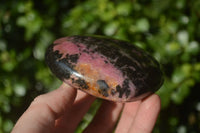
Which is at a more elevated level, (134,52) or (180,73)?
(134,52)

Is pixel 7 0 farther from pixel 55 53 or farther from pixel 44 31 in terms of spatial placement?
pixel 55 53

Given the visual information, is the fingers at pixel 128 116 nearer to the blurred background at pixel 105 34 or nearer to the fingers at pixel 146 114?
the fingers at pixel 146 114

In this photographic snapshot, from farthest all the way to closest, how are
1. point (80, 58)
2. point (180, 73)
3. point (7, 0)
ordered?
point (7, 0)
point (180, 73)
point (80, 58)

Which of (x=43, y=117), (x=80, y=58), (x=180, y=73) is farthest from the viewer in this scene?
(x=180, y=73)

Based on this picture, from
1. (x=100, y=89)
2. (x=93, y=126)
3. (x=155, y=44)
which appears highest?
(x=100, y=89)

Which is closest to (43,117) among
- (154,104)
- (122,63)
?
(122,63)

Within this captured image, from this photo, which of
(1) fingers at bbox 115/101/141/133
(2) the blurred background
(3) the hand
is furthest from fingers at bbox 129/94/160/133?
(2) the blurred background

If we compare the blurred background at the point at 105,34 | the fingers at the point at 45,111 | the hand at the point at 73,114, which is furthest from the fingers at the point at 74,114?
the blurred background at the point at 105,34

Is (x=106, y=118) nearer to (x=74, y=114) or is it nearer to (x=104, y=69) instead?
(x=74, y=114)

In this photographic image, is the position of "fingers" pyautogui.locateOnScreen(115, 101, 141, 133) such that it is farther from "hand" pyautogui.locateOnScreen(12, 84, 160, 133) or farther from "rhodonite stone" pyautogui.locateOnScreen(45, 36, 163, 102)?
"rhodonite stone" pyautogui.locateOnScreen(45, 36, 163, 102)
